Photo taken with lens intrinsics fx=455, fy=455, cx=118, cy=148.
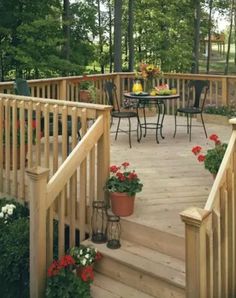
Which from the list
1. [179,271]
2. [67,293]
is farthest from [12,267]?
[179,271]

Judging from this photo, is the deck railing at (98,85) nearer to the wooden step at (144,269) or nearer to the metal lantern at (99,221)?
the metal lantern at (99,221)

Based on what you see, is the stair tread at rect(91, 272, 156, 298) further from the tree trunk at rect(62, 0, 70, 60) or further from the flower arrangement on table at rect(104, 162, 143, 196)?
the tree trunk at rect(62, 0, 70, 60)

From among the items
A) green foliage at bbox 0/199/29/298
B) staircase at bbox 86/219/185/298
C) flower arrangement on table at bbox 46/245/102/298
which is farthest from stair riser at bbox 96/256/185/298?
green foliage at bbox 0/199/29/298

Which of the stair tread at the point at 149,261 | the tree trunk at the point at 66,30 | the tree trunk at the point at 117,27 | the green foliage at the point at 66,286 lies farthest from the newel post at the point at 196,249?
the tree trunk at the point at 66,30

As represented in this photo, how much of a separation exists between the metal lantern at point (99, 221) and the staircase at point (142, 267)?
0.09 m

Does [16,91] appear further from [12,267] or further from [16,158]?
[12,267]

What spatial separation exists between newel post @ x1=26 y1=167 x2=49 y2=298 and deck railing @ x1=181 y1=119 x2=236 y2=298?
4.13 feet

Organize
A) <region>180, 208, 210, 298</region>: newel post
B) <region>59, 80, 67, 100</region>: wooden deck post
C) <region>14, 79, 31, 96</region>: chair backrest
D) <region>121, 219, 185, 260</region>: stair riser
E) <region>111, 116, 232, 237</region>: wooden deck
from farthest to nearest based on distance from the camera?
<region>59, 80, 67, 100</region>: wooden deck post < <region>14, 79, 31, 96</region>: chair backrest < <region>111, 116, 232, 237</region>: wooden deck < <region>121, 219, 185, 260</region>: stair riser < <region>180, 208, 210, 298</region>: newel post

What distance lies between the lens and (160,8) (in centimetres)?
1888

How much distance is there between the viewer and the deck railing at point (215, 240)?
98.7 inches

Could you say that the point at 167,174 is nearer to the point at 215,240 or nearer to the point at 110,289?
the point at 110,289

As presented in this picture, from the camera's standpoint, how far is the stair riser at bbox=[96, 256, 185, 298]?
3.17m

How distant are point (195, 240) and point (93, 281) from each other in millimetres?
1310

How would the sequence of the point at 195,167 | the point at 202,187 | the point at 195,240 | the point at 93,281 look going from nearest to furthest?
the point at 195,240 → the point at 93,281 → the point at 202,187 → the point at 195,167
